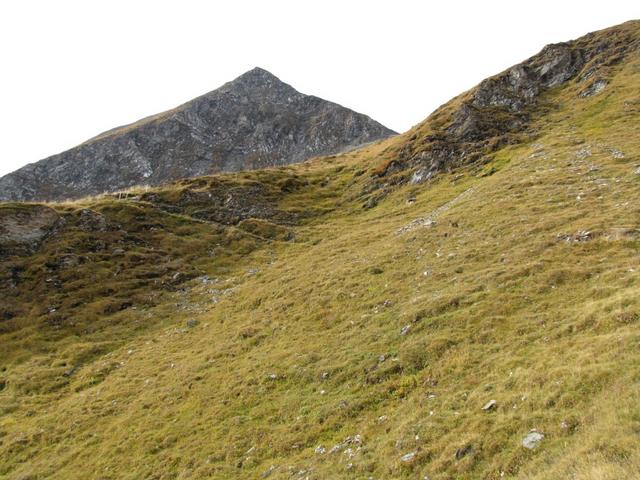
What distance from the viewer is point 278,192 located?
7556 cm

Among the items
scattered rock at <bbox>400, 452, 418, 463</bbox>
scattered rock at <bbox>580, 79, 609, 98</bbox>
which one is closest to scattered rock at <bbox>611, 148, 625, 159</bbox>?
scattered rock at <bbox>580, 79, 609, 98</bbox>

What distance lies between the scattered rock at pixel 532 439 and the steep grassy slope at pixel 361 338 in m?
0.14

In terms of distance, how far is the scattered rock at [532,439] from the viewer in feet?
39.6

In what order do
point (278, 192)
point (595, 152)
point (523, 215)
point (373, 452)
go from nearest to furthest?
1. point (373, 452)
2. point (523, 215)
3. point (595, 152)
4. point (278, 192)

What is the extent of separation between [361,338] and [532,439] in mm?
11906

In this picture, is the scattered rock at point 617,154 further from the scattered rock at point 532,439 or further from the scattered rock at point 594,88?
the scattered rock at point 532,439

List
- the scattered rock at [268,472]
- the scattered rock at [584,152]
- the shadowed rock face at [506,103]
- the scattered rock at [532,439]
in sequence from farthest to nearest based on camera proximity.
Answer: the shadowed rock face at [506,103]
the scattered rock at [584,152]
the scattered rock at [268,472]
the scattered rock at [532,439]

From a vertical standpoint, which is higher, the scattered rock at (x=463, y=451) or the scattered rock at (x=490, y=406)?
the scattered rock at (x=490, y=406)

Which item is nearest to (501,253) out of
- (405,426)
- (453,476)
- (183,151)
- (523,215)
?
(523,215)

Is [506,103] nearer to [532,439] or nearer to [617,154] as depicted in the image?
[617,154]

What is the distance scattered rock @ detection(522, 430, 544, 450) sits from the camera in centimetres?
1207

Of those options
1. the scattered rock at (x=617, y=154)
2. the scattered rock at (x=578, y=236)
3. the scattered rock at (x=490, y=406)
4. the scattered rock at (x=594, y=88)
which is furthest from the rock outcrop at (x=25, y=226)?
the scattered rock at (x=594, y=88)

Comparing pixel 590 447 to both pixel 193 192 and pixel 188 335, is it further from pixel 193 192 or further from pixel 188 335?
pixel 193 192

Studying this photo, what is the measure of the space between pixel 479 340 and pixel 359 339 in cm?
662
